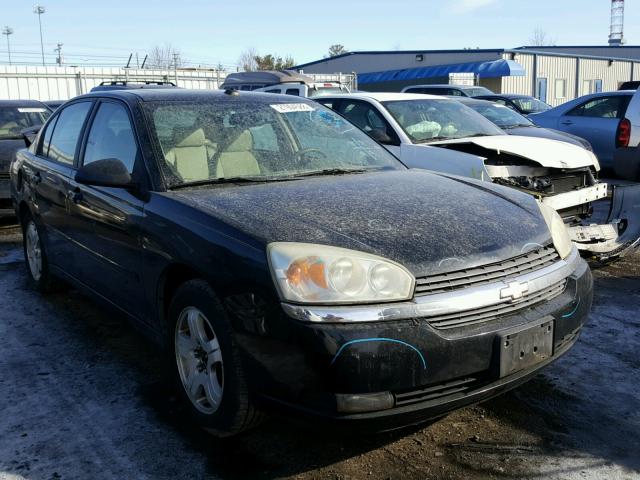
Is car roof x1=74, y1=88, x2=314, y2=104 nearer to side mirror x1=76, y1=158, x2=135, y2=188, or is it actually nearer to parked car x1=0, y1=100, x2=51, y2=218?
side mirror x1=76, y1=158, x2=135, y2=188

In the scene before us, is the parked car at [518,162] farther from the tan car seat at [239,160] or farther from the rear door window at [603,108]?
the rear door window at [603,108]

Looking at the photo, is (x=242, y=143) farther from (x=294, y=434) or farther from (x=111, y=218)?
(x=294, y=434)

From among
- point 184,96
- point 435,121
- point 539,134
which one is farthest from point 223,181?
point 539,134

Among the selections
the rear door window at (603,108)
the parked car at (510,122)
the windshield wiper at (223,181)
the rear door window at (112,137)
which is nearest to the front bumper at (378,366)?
the windshield wiper at (223,181)

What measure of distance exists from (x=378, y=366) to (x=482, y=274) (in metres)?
0.63

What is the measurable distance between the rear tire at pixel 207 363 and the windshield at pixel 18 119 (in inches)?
275

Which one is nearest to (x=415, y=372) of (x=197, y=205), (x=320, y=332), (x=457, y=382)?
(x=457, y=382)

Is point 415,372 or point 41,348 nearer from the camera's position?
point 415,372

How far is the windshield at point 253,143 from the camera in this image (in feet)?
12.2

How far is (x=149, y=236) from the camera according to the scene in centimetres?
339

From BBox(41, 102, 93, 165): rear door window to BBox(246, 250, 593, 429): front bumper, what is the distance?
8.83 feet

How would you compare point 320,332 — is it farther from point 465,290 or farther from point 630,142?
point 630,142

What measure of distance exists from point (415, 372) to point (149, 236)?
1578mm

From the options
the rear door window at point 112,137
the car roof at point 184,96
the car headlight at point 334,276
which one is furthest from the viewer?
the car roof at point 184,96
